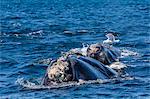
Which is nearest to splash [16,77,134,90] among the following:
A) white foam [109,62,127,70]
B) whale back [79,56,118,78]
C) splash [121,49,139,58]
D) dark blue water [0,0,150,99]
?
dark blue water [0,0,150,99]

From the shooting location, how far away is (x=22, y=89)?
85.7 ft

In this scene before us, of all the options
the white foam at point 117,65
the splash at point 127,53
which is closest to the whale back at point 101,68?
the white foam at point 117,65

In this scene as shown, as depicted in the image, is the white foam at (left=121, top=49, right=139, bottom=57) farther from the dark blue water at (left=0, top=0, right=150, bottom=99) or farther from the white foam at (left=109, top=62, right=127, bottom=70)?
the white foam at (left=109, top=62, right=127, bottom=70)

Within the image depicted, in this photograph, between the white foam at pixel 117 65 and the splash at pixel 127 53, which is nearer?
the white foam at pixel 117 65

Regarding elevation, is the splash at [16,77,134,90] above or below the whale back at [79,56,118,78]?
below

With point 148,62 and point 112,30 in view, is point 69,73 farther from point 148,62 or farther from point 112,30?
point 112,30

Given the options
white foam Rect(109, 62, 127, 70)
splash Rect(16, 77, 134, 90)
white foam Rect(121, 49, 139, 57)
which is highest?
white foam Rect(121, 49, 139, 57)

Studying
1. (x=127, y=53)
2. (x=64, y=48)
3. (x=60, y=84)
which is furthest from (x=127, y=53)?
(x=60, y=84)

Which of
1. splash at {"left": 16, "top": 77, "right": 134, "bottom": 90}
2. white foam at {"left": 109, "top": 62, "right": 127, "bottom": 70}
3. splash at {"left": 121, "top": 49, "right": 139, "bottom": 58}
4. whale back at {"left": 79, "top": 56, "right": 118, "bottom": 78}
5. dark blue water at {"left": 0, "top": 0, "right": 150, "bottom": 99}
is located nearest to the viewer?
dark blue water at {"left": 0, "top": 0, "right": 150, "bottom": 99}

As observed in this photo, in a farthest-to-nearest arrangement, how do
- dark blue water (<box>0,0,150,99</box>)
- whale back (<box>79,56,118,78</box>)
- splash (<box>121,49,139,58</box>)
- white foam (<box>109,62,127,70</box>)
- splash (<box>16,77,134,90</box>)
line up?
splash (<box>121,49,139,58</box>) → white foam (<box>109,62,127,70</box>) → whale back (<box>79,56,118,78</box>) → splash (<box>16,77,134,90</box>) → dark blue water (<box>0,0,150,99</box>)

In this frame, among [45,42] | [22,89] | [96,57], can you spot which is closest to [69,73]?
[22,89]

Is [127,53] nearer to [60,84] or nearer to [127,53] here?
[127,53]

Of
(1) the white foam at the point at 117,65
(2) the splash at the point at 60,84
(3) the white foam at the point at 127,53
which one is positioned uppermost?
(3) the white foam at the point at 127,53

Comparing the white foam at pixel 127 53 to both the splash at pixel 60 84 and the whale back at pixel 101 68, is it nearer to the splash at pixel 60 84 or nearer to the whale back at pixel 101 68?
the whale back at pixel 101 68
